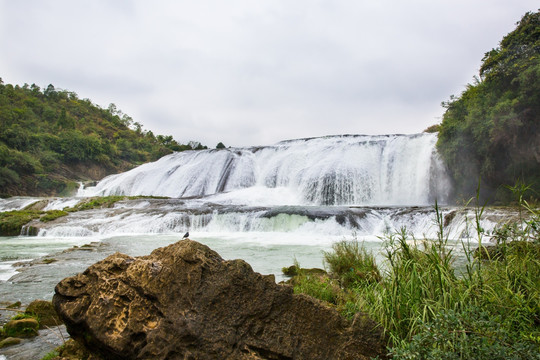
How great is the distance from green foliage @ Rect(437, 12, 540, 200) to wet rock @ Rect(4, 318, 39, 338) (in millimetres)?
20106

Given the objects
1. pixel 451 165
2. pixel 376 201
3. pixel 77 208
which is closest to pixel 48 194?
pixel 77 208

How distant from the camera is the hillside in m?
42.2

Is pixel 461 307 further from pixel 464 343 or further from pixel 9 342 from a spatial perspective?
pixel 9 342

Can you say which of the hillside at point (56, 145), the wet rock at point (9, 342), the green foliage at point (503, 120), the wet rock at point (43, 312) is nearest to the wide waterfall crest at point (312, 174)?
the green foliage at point (503, 120)

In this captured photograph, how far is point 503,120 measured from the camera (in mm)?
19312

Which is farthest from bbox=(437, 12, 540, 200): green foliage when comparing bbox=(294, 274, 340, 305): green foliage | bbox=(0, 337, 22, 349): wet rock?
bbox=(0, 337, 22, 349): wet rock

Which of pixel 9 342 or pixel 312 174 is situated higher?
pixel 312 174

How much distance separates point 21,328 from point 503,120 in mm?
22456

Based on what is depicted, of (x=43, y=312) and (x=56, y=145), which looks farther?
(x=56, y=145)

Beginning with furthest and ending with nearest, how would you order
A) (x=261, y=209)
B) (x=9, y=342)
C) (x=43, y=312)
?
(x=261, y=209), (x=43, y=312), (x=9, y=342)

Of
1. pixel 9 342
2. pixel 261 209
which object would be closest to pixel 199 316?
pixel 9 342

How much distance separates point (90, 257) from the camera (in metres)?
10.5

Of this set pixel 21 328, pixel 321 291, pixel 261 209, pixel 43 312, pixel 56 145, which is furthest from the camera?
pixel 56 145

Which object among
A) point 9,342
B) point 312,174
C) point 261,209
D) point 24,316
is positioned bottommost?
point 9,342
